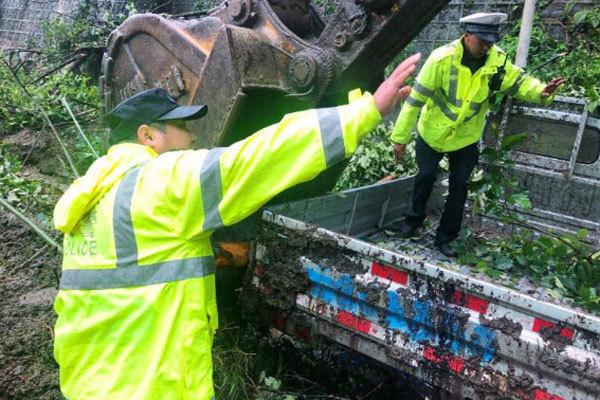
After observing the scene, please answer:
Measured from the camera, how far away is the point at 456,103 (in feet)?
11.1

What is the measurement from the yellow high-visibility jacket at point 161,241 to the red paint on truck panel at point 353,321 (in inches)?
34.2

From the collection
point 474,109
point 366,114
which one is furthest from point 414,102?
point 366,114

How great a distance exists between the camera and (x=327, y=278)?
7.91ft

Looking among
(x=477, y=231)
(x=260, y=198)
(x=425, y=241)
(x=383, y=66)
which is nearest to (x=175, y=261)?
(x=260, y=198)

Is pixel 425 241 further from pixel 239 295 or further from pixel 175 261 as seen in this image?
pixel 175 261

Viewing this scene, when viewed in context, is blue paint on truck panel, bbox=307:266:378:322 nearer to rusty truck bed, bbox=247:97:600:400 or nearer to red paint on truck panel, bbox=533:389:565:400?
rusty truck bed, bbox=247:97:600:400

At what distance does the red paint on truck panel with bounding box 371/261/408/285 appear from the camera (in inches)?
87.7

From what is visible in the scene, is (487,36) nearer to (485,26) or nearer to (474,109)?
(485,26)

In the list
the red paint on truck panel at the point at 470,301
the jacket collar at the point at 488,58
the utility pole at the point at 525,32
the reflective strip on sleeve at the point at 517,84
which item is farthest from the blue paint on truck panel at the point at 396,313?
the utility pole at the point at 525,32

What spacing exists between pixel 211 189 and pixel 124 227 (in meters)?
0.30

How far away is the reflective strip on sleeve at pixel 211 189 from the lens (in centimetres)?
153

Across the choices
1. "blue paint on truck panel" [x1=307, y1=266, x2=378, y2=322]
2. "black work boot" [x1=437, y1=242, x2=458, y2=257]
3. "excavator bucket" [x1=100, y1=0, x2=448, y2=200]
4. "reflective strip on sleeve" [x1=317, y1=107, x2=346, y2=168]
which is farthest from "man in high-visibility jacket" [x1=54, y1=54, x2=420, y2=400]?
"black work boot" [x1=437, y1=242, x2=458, y2=257]

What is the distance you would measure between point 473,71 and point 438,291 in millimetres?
1791

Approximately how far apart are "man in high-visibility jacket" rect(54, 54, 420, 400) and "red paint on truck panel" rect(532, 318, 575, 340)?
3.31ft
